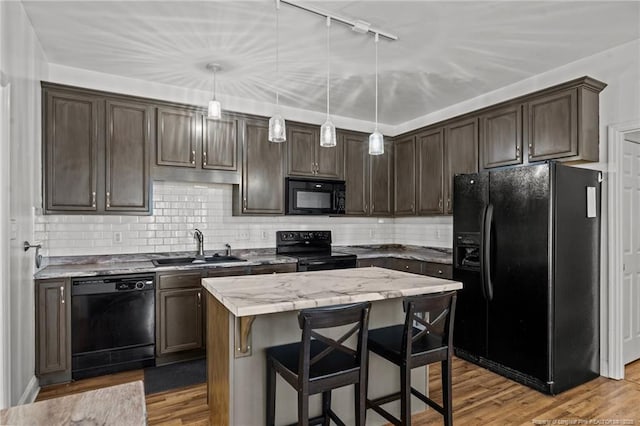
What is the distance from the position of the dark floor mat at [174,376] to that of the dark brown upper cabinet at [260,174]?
5.28 feet

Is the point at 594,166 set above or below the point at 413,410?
above

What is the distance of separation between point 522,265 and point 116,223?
3736 mm

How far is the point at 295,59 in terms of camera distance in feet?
10.6

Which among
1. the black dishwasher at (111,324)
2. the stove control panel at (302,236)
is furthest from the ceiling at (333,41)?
the black dishwasher at (111,324)

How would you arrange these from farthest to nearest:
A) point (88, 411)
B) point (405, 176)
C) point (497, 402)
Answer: point (405, 176), point (497, 402), point (88, 411)

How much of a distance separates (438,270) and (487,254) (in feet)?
2.82

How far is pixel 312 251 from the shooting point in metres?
4.74

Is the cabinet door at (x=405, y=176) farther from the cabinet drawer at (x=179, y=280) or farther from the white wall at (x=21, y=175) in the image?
the white wall at (x=21, y=175)

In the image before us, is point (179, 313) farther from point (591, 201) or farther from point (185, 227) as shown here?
point (591, 201)

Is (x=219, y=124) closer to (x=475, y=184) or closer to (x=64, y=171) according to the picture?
(x=64, y=171)

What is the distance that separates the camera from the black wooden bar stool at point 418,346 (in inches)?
79.0

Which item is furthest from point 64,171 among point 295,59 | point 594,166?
point 594,166

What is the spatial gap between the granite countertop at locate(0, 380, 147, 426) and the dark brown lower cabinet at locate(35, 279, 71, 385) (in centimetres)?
223

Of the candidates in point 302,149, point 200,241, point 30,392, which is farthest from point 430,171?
point 30,392
